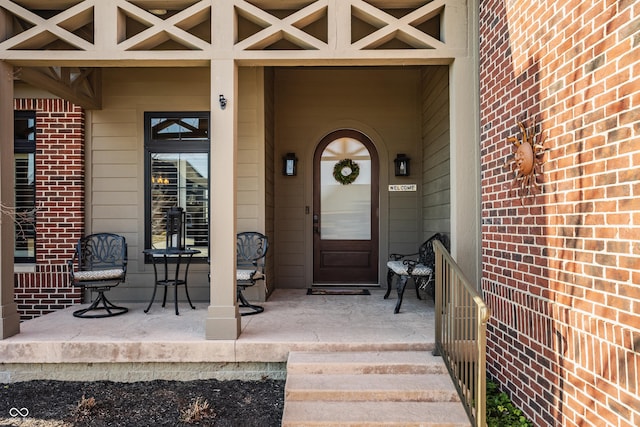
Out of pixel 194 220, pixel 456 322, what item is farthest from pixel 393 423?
pixel 194 220

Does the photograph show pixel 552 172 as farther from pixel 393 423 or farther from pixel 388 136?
pixel 388 136

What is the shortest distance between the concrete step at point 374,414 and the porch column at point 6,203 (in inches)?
94.2

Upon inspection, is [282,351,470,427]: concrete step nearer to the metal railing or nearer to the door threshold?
the metal railing

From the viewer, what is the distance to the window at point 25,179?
4875 millimetres

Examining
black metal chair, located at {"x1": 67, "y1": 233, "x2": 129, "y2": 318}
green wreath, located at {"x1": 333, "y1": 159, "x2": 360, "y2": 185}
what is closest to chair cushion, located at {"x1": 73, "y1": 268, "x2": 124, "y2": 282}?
black metal chair, located at {"x1": 67, "y1": 233, "x2": 129, "y2": 318}

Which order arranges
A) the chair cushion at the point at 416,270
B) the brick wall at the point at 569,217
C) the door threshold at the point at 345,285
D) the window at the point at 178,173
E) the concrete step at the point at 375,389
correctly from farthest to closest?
the door threshold at the point at 345,285 → the window at the point at 178,173 → the chair cushion at the point at 416,270 → the concrete step at the point at 375,389 → the brick wall at the point at 569,217

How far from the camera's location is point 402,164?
18.5 ft

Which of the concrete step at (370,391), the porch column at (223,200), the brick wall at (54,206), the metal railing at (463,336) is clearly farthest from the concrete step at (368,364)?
the brick wall at (54,206)

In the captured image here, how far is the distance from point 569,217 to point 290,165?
13.0ft

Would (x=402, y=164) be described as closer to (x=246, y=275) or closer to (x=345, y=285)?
(x=345, y=285)

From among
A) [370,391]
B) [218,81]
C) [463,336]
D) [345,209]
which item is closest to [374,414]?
[370,391]

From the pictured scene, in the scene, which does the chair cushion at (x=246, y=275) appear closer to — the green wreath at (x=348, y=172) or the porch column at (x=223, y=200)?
the porch column at (x=223, y=200)

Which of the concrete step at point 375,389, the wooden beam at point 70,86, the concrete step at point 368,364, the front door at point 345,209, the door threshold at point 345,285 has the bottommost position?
the concrete step at point 375,389

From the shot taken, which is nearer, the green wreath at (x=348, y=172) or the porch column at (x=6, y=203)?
the porch column at (x=6, y=203)
